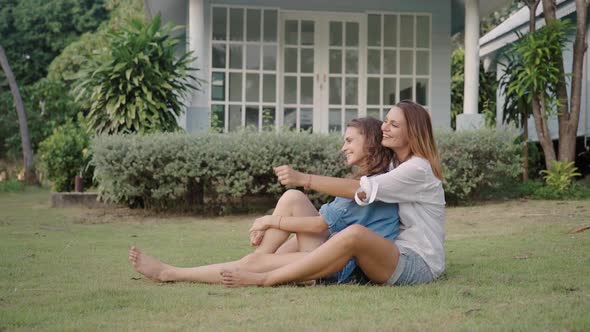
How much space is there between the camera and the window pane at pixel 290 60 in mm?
13242

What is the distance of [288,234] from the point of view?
14.6ft

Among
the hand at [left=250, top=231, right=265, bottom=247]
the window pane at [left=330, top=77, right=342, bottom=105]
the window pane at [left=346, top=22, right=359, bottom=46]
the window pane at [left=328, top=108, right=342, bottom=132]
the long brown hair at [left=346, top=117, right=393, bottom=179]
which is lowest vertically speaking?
the hand at [left=250, top=231, right=265, bottom=247]

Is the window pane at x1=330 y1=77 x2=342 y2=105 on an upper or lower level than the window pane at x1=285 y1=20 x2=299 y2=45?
lower

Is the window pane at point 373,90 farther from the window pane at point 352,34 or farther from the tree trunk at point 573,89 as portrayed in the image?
the tree trunk at point 573,89

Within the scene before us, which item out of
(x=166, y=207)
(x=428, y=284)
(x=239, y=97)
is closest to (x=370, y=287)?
(x=428, y=284)

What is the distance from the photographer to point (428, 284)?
4.38m

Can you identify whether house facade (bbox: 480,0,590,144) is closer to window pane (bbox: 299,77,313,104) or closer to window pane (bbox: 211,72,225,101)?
window pane (bbox: 299,77,313,104)

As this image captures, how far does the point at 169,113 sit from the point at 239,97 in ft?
7.45

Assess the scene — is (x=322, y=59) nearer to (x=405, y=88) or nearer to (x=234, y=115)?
(x=405, y=88)

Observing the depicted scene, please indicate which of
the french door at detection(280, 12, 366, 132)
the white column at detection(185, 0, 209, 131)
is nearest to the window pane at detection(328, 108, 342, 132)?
the french door at detection(280, 12, 366, 132)

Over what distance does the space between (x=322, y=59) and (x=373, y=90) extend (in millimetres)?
1010

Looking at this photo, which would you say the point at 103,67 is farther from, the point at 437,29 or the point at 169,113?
the point at 437,29

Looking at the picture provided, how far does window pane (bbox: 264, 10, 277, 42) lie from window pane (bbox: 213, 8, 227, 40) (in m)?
0.68

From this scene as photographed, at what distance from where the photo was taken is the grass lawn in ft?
11.0
